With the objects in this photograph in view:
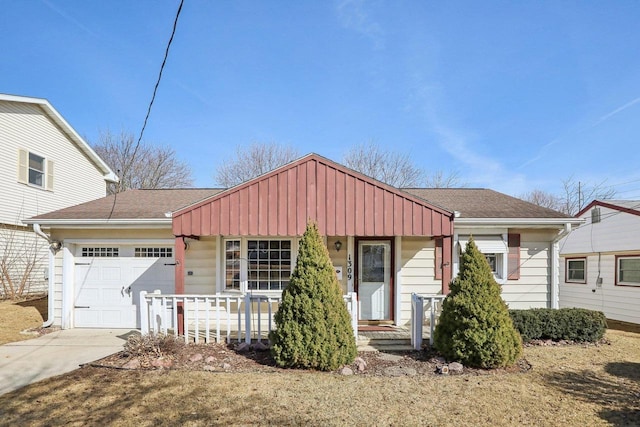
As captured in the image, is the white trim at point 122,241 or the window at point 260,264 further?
the white trim at point 122,241

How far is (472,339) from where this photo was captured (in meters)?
5.44

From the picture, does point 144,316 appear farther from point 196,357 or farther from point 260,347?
point 260,347

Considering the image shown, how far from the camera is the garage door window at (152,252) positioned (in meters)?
8.46

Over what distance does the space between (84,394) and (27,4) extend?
7.62 m

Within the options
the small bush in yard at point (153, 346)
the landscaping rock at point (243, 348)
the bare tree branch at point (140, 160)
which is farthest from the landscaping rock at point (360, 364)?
the bare tree branch at point (140, 160)

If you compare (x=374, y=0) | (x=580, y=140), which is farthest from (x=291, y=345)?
(x=580, y=140)

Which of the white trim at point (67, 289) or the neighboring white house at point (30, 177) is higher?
the neighboring white house at point (30, 177)

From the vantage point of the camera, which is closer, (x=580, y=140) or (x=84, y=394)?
(x=84, y=394)

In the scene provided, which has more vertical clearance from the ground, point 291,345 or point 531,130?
point 531,130

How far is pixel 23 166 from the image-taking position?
13.0 meters

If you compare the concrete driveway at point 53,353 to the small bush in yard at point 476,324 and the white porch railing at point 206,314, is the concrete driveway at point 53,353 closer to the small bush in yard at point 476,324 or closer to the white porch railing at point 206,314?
the white porch railing at point 206,314

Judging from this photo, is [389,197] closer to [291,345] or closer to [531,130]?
[291,345]

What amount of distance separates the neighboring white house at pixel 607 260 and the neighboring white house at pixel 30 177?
64.0 ft

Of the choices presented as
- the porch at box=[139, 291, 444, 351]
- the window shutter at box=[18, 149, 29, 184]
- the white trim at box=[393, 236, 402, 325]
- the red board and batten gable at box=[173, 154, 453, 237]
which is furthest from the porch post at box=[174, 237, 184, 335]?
the window shutter at box=[18, 149, 29, 184]
